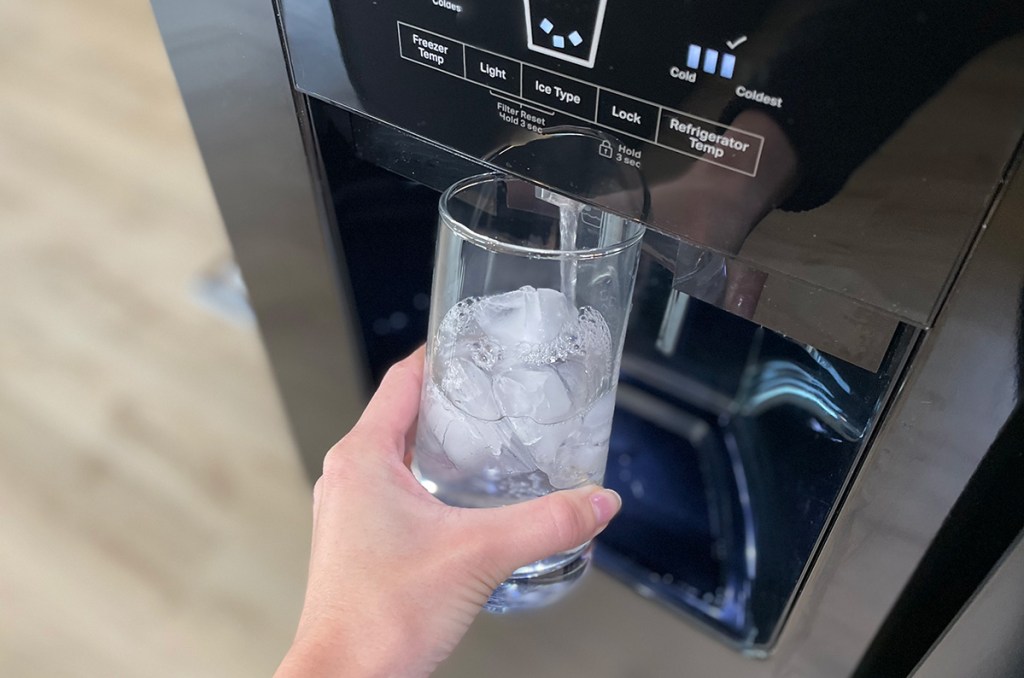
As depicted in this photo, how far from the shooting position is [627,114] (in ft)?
1.01

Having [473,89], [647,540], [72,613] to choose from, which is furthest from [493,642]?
[72,613]

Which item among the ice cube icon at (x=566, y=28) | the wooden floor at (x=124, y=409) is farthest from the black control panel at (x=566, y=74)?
the wooden floor at (x=124, y=409)

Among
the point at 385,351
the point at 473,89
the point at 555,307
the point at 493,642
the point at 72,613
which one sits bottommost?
the point at 72,613

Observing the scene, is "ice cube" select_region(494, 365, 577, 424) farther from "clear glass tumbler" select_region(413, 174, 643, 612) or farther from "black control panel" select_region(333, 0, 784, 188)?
"black control panel" select_region(333, 0, 784, 188)

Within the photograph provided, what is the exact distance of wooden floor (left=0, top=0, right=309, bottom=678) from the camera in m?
0.79

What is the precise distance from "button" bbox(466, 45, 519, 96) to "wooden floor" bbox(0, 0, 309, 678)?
0.62 metres

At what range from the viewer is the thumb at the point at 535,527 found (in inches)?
15.2

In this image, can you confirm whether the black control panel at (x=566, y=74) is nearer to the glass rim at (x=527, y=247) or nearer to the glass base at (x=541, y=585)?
the glass rim at (x=527, y=247)

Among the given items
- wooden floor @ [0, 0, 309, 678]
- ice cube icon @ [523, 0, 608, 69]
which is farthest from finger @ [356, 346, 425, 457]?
wooden floor @ [0, 0, 309, 678]

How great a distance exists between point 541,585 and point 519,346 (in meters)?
0.17

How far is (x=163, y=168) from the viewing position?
4.17 feet

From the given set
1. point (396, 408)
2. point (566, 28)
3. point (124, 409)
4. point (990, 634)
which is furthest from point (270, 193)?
point (124, 409)

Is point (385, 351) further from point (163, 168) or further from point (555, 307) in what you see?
point (163, 168)

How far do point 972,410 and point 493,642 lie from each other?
0.37 metres
